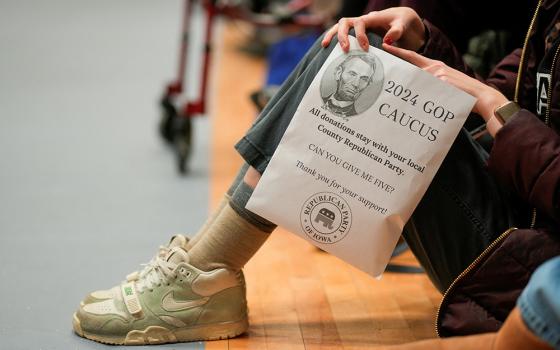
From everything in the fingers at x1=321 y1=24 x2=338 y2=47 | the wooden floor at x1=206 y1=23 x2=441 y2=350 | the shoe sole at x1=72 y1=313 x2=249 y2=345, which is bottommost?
the wooden floor at x1=206 y1=23 x2=441 y2=350

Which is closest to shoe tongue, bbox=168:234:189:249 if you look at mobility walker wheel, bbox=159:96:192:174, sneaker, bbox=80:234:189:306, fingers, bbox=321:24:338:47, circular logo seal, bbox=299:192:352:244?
sneaker, bbox=80:234:189:306

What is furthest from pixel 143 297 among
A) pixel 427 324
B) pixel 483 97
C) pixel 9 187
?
pixel 9 187

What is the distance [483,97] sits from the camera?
1.33 meters

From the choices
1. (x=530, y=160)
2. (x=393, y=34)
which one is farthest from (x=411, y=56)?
(x=530, y=160)

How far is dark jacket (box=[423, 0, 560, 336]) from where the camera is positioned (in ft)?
4.03

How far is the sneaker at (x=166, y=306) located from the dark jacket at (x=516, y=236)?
39 cm

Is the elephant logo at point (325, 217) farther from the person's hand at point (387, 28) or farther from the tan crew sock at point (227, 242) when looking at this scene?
the person's hand at point (387, 28)

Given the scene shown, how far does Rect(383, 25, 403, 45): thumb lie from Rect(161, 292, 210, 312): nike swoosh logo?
540 mm

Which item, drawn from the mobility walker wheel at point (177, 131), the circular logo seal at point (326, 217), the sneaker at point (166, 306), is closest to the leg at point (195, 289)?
the sneaker at point (166, 306)

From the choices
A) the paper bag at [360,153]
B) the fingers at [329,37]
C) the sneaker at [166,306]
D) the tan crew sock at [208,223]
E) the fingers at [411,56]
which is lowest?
the sneaker at [166,306]

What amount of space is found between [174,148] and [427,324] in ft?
5.10

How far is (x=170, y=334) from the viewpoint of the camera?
1.51 metres

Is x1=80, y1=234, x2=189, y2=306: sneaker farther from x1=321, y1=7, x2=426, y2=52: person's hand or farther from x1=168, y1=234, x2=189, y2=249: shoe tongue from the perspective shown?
x1=321, y1=7, x2=426, y2=52: person's hand

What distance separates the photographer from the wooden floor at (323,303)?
158 cm
